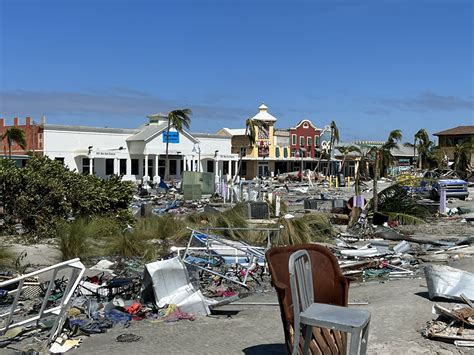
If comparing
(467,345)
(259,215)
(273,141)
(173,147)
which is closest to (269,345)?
(467,345)

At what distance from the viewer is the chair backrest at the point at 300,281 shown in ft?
15.9

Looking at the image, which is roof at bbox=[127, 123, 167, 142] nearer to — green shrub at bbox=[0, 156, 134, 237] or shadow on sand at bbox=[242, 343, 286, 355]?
green shrub at bbox=[0, 156, 134, 237]

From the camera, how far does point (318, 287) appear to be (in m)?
5.71

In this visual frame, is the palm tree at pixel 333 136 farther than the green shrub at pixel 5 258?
Yes

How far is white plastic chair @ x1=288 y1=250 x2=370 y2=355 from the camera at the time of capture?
15.2ft

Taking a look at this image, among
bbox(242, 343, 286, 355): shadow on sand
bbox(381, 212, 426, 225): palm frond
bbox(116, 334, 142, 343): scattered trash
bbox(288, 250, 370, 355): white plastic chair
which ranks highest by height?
bbox(288, 250, 370, 355): white plastic chair

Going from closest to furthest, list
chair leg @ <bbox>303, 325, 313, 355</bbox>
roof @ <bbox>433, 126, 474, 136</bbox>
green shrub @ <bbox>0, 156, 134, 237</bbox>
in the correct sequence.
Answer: chair leg @ <bbox>303, 325, 313, 355</bbox> → green shrub @ <bbox>0, 156, 134, 237</bbox> → roof @ <bbox>433, 126, 474, 136</bbox>

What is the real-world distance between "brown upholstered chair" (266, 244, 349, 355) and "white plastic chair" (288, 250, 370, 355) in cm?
21

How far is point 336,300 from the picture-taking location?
223 inches

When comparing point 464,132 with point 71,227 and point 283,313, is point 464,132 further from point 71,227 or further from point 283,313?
point 283,313

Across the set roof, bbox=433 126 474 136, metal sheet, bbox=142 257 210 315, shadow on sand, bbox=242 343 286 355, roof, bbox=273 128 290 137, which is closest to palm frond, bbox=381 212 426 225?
metal sheet, bbox=142 257 210 315

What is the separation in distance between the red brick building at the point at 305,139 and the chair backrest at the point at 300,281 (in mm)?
72892

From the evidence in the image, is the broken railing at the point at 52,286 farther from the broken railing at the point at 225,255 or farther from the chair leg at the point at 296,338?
the broken railing at the point at 225,255

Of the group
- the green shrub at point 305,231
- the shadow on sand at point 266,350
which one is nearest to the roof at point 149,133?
the green shrub at point 305,231
